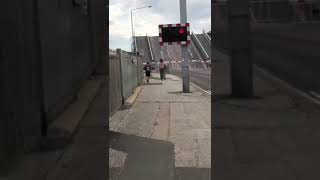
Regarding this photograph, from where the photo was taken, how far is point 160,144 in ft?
29.1

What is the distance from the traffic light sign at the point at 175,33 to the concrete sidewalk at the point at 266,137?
11.3 meters

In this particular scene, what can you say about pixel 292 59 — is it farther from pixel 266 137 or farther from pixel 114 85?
pixel 266 137

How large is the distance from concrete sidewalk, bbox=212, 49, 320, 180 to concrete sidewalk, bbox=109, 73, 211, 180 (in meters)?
0.25

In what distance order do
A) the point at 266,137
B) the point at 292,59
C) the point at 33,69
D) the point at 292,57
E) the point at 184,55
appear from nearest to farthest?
the point at 33,69
the point at 266,137
the point at 292,59
the point at 292,57
the point at 184,55

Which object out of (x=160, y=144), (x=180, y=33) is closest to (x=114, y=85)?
(x=160, y=144)

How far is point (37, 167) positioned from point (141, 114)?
599 cm

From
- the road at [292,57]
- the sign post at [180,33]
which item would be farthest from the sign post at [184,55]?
the road at [292,57]

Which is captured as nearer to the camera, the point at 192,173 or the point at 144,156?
the point at 192,173

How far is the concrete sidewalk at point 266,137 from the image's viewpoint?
7082 mm

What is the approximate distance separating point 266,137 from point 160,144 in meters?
1.54

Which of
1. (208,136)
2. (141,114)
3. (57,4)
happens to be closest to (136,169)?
(208,136)

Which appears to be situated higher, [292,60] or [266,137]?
[292,60]

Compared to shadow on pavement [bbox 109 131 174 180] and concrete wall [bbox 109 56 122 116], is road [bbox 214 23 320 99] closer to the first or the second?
concrete wall [bbox 109 56 122 116]

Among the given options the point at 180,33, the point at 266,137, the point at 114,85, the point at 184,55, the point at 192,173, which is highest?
the point at 180,33
